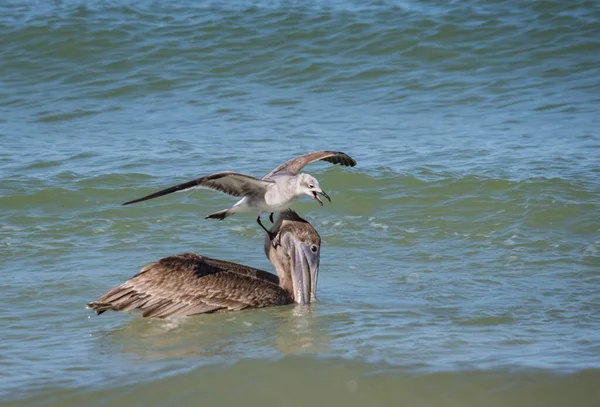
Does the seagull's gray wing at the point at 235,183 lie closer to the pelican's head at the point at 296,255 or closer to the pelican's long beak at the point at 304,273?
the pelican's head at the point at 296,255

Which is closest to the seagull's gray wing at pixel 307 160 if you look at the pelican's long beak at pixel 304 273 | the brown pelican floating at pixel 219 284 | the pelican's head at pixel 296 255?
the pelican's head at pixel 296 255

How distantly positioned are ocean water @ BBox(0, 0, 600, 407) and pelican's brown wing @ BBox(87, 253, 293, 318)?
13 centimetres

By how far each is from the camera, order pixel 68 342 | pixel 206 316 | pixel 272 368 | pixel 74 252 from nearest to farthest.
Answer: pixel 272 368, pixel 68 342, pixel 206 316, pixel 74 252

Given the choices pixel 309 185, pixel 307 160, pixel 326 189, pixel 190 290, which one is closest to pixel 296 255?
pixel 309 185

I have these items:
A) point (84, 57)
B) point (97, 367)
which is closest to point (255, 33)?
point (84, 57)

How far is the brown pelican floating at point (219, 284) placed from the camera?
7.25 metres

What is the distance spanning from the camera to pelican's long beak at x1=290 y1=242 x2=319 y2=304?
298 inches

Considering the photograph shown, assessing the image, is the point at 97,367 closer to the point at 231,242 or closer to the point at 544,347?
the point at 544,347

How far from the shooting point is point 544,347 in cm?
622

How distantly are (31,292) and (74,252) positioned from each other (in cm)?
122

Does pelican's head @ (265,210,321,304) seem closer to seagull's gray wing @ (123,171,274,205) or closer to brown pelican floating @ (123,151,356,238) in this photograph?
brown pelican floating @ (123,151,356,238)

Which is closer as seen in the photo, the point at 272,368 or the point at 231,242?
the point at 272,368

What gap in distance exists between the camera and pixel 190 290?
7418 millimetres

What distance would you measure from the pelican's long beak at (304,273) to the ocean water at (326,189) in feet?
0.49
